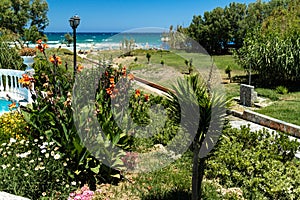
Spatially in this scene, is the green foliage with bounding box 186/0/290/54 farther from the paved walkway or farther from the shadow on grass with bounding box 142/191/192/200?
the shadow on grass with bounding box 142/191/192/200

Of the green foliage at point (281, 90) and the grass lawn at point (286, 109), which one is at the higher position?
the green foliage at point (281, 90)

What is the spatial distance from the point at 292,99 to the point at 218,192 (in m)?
7.31

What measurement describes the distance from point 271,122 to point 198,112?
4.83 meters

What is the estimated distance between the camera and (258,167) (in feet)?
15.6

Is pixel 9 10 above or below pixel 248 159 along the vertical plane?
above

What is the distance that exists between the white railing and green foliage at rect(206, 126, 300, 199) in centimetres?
587

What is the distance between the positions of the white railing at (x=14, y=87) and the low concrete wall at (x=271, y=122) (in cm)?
559

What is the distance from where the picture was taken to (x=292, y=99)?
410 inches

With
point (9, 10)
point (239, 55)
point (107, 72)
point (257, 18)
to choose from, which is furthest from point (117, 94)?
point (9, 10)

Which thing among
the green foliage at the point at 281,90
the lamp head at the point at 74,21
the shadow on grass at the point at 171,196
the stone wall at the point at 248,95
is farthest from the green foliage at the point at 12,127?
the green foliage at the point at 281,90

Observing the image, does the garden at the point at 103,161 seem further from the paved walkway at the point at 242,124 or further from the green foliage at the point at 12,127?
the paved walkway at the point at 242,124

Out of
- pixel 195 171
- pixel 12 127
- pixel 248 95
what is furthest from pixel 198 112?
pixel 248 95

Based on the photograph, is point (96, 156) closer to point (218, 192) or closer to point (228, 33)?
point (218, 192)

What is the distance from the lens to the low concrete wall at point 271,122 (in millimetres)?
6832
